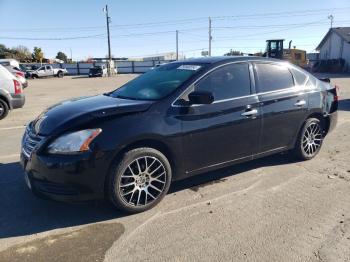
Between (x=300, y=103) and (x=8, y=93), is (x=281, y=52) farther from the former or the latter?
(x=300, y=103)

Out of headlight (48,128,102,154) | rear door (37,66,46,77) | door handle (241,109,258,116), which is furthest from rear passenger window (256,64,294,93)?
rear door (37,66,46,77)

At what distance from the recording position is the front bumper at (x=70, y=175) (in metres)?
3.55

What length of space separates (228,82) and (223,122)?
56 centimetres

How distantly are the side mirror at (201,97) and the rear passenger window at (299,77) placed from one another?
1961 millimetres

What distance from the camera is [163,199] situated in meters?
4.31

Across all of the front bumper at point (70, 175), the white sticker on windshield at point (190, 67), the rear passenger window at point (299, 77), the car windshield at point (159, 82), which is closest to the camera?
the front bumper at point (70, 175)

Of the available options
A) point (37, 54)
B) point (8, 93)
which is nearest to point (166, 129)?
point (8, 93)

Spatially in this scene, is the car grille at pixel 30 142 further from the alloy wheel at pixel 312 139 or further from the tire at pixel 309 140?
the alloy wheel at pixel 312 139

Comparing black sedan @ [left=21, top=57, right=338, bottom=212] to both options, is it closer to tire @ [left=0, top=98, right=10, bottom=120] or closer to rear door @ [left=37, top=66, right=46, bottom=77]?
tire @ [left=0, top=98, right=10, bottom=120]

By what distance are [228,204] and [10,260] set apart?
7.45ft

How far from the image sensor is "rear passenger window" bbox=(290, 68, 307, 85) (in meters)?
5.46

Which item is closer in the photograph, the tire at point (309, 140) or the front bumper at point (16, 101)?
the tire at point (309, 140)

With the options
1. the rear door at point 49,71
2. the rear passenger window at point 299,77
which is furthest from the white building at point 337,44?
the rear passenger window at point 299,77

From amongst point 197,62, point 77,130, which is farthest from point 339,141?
point 77,130
